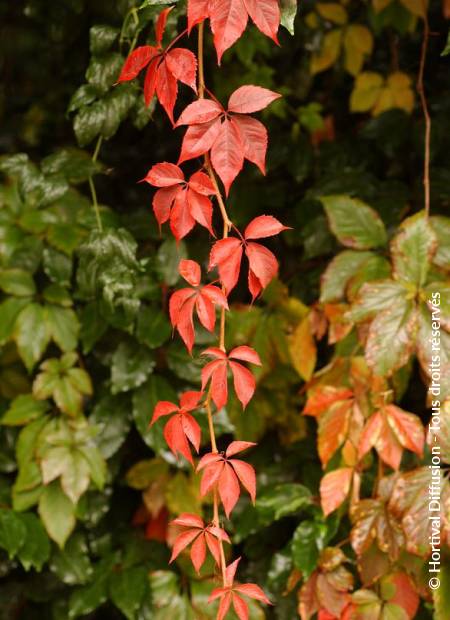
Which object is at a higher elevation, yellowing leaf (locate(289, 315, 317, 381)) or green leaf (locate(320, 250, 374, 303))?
green leaf (locate(320, 250, 374, 303))

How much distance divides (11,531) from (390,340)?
2.47 feet

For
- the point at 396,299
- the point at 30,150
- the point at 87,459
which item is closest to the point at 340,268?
the point at 396,299

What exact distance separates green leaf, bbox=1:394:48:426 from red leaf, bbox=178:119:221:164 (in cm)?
75

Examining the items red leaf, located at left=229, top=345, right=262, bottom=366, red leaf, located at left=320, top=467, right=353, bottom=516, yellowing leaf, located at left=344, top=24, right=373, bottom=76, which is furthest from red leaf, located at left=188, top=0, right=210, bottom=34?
yellowing leaf, located at left=344, top=24, right=373, bottom=76

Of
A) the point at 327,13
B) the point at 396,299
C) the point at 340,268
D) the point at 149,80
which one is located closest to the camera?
the point at 149,80

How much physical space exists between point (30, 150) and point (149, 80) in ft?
4.13

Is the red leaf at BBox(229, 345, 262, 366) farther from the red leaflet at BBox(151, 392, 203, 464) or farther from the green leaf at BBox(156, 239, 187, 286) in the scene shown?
the green leaf at BBox(156, 239, 187, 286)

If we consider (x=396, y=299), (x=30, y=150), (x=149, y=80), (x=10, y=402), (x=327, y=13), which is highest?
(x=149, y=80)

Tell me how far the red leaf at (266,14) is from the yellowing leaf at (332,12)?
917mm

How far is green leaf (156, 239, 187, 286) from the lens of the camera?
4.65 feet

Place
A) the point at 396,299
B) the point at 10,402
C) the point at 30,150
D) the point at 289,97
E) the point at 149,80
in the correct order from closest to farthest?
the point at 149,80 → the point at 396,299 → the point at 10,402 → the point at 289,97 → the point at 30,150

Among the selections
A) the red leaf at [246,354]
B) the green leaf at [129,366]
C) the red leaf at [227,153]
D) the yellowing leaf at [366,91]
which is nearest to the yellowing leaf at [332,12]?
the yellowing leaf at [366,91]

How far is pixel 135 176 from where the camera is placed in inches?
74.3

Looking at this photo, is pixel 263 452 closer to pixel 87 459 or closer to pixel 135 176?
pixel 87 459
